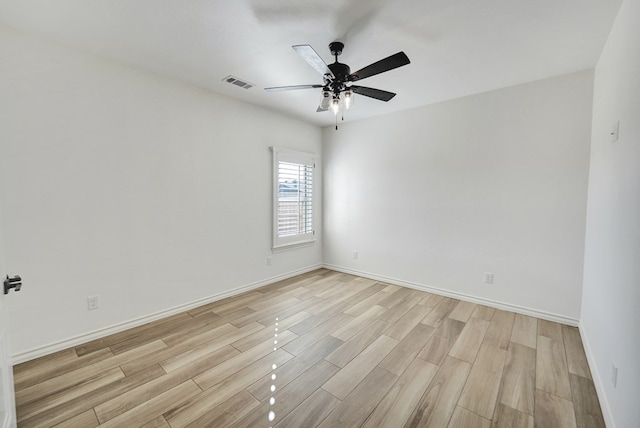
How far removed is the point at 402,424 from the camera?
5.29 ft

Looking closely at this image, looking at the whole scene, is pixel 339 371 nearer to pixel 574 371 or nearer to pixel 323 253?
pixel 574 371

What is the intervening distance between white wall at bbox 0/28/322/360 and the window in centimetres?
49

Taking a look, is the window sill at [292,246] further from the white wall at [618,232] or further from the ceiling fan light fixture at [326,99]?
the white wall at [618,232]

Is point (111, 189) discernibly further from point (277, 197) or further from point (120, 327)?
point (277, 197)

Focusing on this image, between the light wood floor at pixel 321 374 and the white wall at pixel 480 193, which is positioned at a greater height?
the white wall at pixel 480 193

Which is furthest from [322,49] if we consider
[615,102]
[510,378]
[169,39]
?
[510,378]

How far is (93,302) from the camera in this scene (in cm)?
251

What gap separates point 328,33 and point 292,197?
2.63 metres

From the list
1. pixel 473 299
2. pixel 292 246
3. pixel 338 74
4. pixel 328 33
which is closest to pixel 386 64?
pixel 338 74

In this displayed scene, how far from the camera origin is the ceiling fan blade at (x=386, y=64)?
1767 mm

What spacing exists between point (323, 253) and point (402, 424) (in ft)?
11.7

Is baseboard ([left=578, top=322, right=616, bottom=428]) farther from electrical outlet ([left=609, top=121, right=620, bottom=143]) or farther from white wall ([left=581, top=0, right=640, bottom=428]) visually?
electrical outlet ([left=609, top=121, right=620, bottom=143])

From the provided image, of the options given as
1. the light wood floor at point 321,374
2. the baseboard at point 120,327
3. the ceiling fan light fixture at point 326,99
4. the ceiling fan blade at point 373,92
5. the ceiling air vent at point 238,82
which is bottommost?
the light wood floor at point 321,374

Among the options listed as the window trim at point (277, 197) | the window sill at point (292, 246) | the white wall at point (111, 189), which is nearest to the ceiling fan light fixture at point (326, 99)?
the white wall at point (111, 189)
